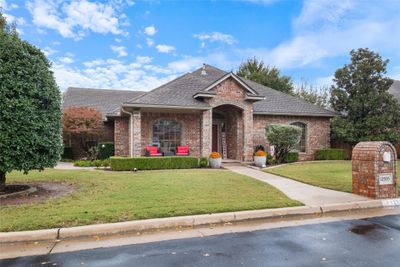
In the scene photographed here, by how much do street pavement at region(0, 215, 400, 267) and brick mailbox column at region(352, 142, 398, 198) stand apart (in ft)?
8.61

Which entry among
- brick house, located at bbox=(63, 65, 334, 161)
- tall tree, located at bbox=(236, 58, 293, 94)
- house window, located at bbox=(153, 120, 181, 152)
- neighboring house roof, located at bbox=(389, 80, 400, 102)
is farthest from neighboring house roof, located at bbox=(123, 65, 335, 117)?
tall tree, located at bbox=(236, 58, 293, 94)

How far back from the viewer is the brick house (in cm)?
1572

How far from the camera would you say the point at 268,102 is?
65.3ft

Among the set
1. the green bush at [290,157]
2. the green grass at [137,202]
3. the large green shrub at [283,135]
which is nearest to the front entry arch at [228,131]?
the large green shrub at [283,135]

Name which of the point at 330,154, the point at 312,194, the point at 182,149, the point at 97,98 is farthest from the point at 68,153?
the point at 330,154

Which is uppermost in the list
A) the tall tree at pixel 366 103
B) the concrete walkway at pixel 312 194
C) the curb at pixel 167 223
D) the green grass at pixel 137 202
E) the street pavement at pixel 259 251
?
the tall tree at pixel 366 103

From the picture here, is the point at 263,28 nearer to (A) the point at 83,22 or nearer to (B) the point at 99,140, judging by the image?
(A) the point at 83,22

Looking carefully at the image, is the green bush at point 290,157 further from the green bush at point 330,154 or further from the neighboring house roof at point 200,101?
the neighboring house roof at point 200,101

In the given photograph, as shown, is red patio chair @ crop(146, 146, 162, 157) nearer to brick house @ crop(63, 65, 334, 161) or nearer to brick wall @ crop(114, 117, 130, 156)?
brick house @ crop(63, 65, 334, 161)

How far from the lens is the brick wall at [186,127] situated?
16594 mm

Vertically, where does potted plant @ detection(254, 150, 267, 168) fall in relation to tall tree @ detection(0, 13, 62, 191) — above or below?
below

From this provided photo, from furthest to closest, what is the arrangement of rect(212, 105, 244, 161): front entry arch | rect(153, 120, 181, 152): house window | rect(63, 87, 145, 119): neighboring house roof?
rect(63, 87, 145, 119): neighboring house roof → rect(212, 105, 244, 161): front entry arch → rect(153, 120, 181, 152): house window

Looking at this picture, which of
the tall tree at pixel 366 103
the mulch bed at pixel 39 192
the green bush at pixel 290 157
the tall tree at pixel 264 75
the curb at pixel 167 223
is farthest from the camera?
the tall tree at pixel 264 75

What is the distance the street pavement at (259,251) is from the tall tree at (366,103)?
51.7 feet
